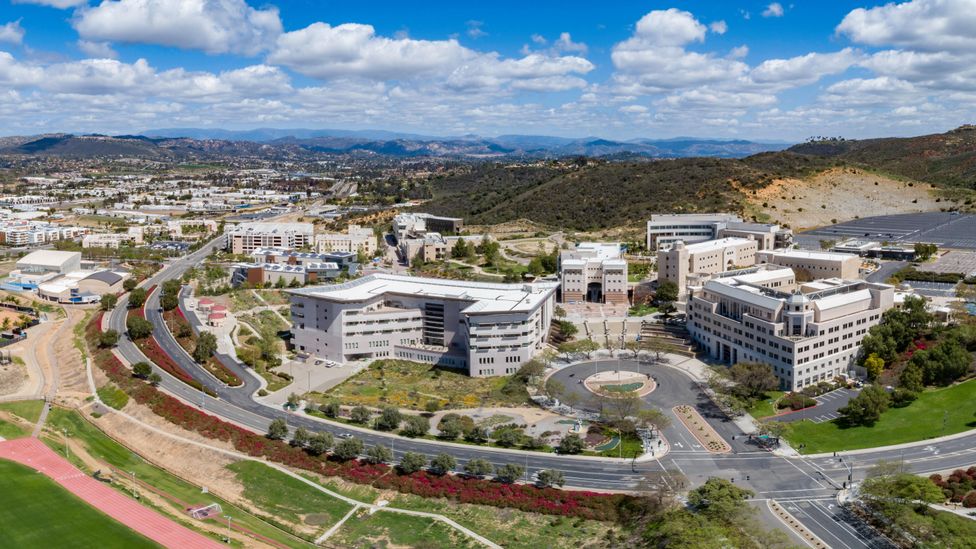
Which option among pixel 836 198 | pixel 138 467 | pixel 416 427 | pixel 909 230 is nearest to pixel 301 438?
pixel 416 427

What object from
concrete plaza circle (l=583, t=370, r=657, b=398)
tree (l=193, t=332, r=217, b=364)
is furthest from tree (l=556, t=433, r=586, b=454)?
tree (l=193, t=332, r=217, b=364)

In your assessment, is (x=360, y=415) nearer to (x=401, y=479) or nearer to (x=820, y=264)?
(x=401, y=479)

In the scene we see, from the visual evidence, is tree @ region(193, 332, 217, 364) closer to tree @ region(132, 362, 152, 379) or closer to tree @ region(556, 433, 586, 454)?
tree @ region(132, 362, 152, 379)

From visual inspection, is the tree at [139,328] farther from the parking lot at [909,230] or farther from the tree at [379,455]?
the parking lot at [909,230]

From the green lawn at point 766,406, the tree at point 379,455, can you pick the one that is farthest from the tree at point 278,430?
the green lawn at point 766,406

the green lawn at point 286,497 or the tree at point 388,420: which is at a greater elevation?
the tree at point 388,420

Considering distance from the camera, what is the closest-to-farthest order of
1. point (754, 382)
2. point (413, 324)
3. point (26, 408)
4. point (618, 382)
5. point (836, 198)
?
1. point (754, 382)
2. point (618, 382)
3. point (26, 408)
4. point (413, 324)
5. point (836, 198)
